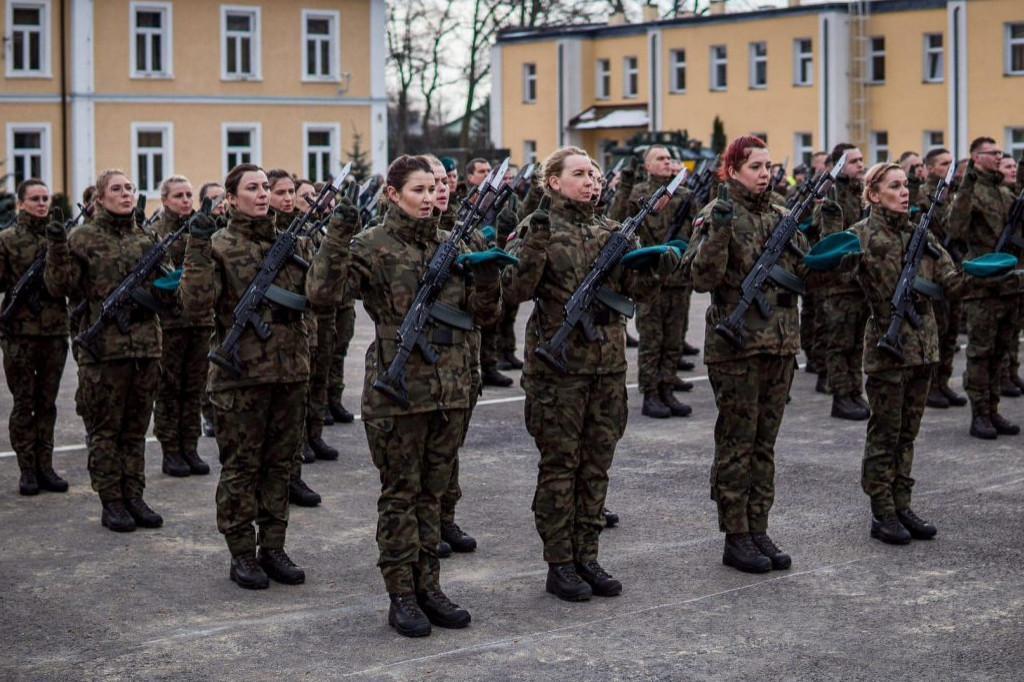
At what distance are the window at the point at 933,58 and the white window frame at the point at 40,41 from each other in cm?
2536

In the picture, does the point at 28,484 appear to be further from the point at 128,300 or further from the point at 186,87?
the point at 186,87

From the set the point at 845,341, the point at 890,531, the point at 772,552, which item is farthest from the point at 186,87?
the point at 772,552

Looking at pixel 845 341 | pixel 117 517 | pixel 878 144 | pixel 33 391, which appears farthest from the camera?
pixel 878 144

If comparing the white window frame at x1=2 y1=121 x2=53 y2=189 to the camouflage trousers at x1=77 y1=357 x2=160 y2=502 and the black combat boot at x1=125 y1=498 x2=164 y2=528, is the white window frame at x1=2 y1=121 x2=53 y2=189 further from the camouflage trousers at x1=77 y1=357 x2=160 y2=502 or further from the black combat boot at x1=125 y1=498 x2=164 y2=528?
the black combat boot at x1=125 y1=498 x2=164 y2=528

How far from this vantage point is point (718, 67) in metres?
53.2

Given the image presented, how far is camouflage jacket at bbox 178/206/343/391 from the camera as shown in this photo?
26.9ft

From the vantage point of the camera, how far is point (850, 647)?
23.3 ft

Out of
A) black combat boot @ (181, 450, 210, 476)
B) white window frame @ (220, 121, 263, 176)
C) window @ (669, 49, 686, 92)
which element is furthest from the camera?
window @ (669, 49, 686, 92)

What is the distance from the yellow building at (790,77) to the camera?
46188 mm

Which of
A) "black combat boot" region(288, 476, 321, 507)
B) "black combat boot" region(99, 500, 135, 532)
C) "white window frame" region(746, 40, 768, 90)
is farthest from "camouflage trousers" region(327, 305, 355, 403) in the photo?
"white window frame" region(746, 40, 768, 90)

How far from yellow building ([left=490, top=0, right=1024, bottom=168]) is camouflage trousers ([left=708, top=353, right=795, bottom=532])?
129 feet

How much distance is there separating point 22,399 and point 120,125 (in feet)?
110

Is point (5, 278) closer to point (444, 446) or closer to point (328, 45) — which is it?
point (444, 446)

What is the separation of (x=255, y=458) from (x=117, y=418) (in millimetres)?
1777
